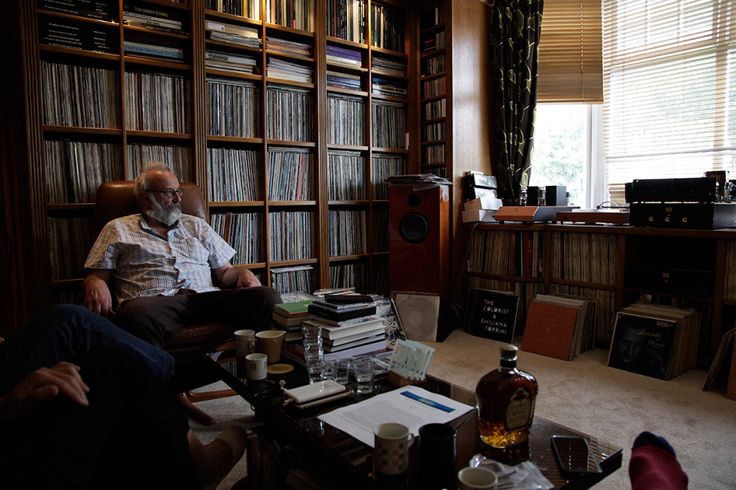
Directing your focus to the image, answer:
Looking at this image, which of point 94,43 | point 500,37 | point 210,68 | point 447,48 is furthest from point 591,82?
point 94,43

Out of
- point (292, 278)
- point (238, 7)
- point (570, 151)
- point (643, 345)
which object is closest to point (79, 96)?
point (238, 7)

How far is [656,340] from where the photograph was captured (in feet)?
8.17

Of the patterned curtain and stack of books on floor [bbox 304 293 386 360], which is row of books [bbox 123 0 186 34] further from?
the patterned curtain

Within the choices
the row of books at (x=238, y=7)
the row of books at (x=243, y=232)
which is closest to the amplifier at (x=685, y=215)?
the row of books at (x=243, y=232)

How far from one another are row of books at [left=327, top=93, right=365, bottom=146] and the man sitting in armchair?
1.24 meters

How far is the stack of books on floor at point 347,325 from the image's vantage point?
5.11 feet

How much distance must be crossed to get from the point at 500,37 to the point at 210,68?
2032 mm

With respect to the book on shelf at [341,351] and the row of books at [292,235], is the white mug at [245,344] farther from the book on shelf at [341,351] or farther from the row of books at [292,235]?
the row of books at [292,235]

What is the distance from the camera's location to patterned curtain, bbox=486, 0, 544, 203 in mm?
3512

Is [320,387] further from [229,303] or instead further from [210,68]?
[210,68]

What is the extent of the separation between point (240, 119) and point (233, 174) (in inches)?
13.0

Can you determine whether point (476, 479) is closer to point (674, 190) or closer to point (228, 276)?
point (228, 276)

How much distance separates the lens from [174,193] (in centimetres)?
240

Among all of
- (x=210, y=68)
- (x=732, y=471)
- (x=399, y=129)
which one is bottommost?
(x=732, y=471)
